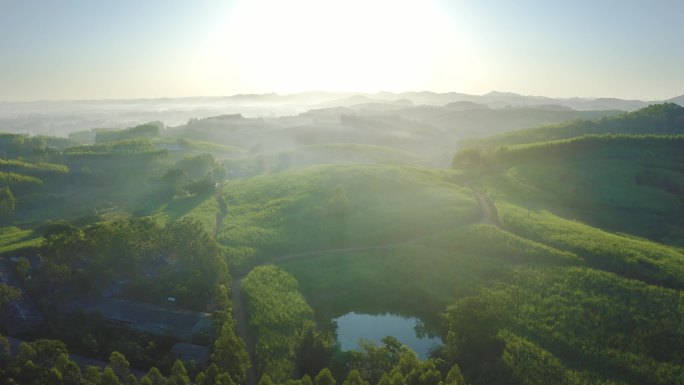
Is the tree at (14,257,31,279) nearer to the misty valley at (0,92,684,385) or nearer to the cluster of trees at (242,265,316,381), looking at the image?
the misty valley at (0,92,684,385)

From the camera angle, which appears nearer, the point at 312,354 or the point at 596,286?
the point at 312,354

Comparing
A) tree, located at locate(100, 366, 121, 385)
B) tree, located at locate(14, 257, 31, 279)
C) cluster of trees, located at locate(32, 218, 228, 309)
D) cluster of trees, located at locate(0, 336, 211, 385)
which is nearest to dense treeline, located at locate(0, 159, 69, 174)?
cluster of trees, located at locate(32, 218, 228, 309)

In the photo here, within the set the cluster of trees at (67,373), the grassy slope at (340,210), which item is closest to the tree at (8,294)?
the cluster of trees at (67,373)

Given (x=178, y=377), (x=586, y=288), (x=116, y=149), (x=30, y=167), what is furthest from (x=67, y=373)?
(x=116, y=149)

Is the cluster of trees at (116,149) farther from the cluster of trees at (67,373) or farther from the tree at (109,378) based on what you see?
the tree at (109,378)

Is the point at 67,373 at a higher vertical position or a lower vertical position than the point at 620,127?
lower

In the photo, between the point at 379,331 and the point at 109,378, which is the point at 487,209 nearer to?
the point at 379,331

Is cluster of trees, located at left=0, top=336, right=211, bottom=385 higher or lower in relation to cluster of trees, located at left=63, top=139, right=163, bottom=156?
lower
